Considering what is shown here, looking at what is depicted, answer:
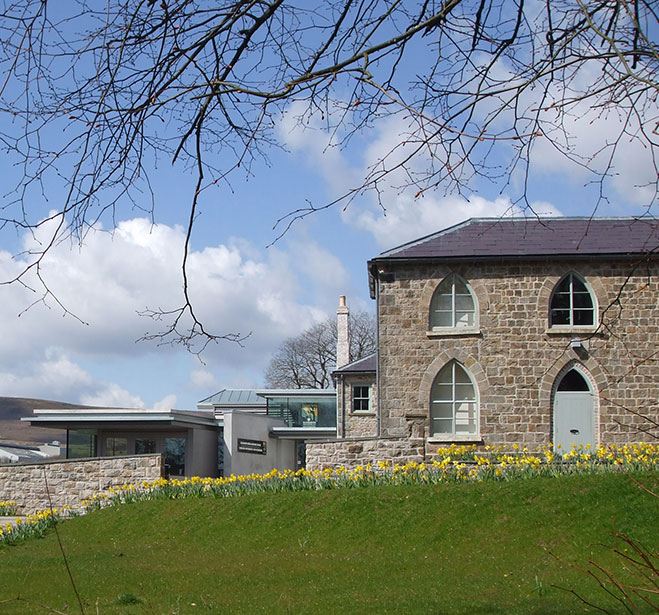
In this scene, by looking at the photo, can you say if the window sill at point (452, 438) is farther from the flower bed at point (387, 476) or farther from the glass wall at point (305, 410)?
the glass wall at point (305, 410)

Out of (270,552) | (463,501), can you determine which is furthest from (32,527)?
(463,501)

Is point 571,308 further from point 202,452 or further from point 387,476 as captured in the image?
point 202,452

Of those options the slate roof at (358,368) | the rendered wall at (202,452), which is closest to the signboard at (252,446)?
the rendered wall at (202,452)

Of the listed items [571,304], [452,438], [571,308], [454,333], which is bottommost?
[452,438]

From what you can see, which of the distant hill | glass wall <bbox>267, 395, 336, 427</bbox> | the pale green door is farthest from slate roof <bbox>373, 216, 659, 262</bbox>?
the distant hill

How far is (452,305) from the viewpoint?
2359cm

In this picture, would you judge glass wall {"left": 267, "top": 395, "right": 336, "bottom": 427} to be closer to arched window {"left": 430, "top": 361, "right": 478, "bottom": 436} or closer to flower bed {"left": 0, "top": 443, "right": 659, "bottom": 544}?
arched window {"left": 430, "top": 361, "right": 478, "bottom": 436}

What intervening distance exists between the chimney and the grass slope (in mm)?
23015

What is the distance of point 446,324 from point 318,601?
15.2m

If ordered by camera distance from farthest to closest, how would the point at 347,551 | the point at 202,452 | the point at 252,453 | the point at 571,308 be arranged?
the point at 252,453, the point at 202,452, the point at 571,308, the point at 347,551

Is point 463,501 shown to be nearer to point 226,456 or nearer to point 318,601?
point 318,601

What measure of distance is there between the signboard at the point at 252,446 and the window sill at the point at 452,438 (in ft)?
48.3

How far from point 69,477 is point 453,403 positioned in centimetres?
999

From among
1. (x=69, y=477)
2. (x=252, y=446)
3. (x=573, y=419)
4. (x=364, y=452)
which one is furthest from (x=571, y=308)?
(x=252, y=446)
